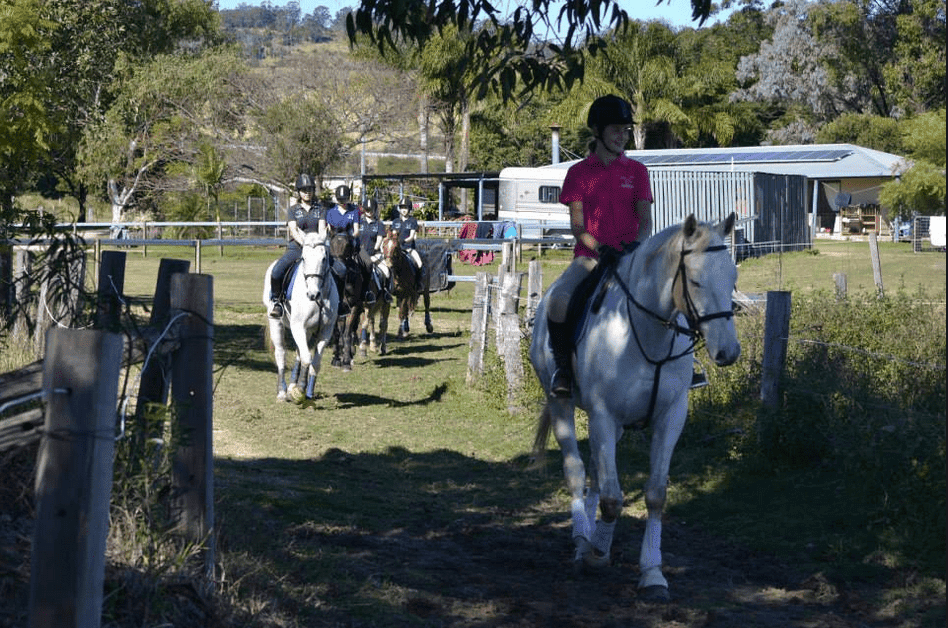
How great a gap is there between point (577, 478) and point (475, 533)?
115 centimetres

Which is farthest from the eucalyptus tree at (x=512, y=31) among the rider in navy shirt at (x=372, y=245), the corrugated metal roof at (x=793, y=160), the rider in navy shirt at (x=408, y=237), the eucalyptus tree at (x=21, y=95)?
the corrugated metal roof at (x=793, y=160)

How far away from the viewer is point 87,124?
173 ft

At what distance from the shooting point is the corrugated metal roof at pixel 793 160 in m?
50.0

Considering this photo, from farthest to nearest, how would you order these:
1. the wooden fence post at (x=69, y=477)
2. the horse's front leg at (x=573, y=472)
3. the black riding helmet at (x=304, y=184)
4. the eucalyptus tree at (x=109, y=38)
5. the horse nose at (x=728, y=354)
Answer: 1. the eucalyptus tree at (x=109, y=38)
2. the black riding helmet at (x=304, y=184)
3. the horse's front leg at (x=573, y=472)
4. the horse nose at (x=728, y=354)
5. the wooden fence post at (x=69, y=477)

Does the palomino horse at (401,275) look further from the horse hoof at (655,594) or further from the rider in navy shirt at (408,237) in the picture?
the horse hoof at (655,594)

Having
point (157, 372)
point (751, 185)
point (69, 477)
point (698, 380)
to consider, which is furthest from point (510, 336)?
point (751, 185)

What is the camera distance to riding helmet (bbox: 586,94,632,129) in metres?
7.33

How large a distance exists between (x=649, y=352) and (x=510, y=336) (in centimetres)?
684

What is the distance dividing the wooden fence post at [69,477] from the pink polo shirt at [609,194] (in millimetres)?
4424

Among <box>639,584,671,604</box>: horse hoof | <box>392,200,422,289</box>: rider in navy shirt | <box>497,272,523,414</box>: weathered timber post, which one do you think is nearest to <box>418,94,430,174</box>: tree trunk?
<box>392,200,422,289</box>: rider in navy shirt

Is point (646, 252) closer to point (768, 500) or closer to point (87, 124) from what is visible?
point (768, 500)

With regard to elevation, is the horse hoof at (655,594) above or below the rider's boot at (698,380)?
below

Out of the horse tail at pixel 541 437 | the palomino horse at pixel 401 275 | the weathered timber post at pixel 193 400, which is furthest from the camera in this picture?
the palomino horse at pixel 401 275

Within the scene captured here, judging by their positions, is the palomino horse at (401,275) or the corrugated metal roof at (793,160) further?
the corrugated metal roof at (793,160)
